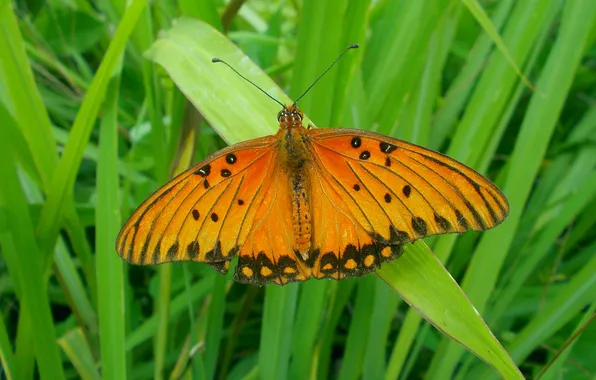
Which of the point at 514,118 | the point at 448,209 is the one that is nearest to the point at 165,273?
the point at 448,209

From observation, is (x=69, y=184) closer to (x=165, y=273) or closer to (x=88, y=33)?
(x=165, y=273)

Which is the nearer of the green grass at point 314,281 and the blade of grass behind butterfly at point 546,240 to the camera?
the green grass at point 314,281

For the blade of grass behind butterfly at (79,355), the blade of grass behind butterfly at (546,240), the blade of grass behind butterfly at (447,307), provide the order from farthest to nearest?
1. the blade of grass behind butterfly at (546,240)
2. the blade of grass behind butterfly at (79,355)
3. the blade of grass behind butterfly at (447,307)

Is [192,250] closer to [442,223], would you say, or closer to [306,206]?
[306,206]

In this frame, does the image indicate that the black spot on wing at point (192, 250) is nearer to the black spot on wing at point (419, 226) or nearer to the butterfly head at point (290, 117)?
the butterfly head at point (290, 117)

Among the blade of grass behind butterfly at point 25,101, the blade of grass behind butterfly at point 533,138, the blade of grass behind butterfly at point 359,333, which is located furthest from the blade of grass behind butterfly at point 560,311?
the blade of grass behind butterfly at point 25,101

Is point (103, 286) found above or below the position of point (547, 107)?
below
